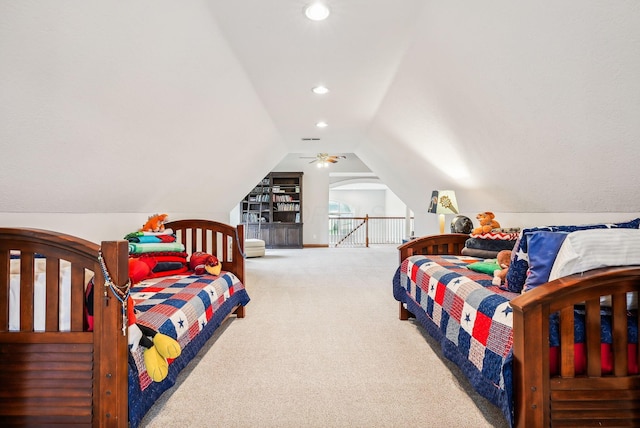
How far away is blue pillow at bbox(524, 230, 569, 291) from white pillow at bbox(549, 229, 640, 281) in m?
0.08

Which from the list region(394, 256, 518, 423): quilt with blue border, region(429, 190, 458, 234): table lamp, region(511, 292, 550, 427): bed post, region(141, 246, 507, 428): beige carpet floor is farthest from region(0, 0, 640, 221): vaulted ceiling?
region(141, 246, 507, 428): beige carpet floor

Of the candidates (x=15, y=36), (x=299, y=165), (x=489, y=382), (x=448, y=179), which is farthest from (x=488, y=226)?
(x=299, y=165)

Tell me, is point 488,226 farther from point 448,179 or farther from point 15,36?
point 15,36

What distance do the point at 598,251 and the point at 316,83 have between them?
7.71 ft

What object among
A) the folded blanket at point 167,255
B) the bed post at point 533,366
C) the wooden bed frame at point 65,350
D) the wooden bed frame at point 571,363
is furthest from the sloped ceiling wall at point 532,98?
the folded blanket at point 167,255

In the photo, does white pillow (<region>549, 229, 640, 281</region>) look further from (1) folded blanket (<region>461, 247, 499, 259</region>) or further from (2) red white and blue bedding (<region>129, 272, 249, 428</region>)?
(2) red white and blue bedding (<region>129, 272, 249, 428</region>)

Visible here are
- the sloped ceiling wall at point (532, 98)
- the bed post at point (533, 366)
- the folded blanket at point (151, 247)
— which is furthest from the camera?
the folded blanket at point (151, 247)

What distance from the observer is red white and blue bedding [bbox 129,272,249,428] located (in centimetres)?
139

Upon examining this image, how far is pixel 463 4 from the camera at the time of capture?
1.65 metres

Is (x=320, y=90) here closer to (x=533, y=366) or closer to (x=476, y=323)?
(x=476, y=323)

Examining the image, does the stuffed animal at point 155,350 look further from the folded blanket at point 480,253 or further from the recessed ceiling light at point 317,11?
the folded blanket at point 480,253

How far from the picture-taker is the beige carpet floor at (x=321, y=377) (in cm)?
156

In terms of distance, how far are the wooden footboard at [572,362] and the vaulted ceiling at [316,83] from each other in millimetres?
823

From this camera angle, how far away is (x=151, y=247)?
2.69 m
